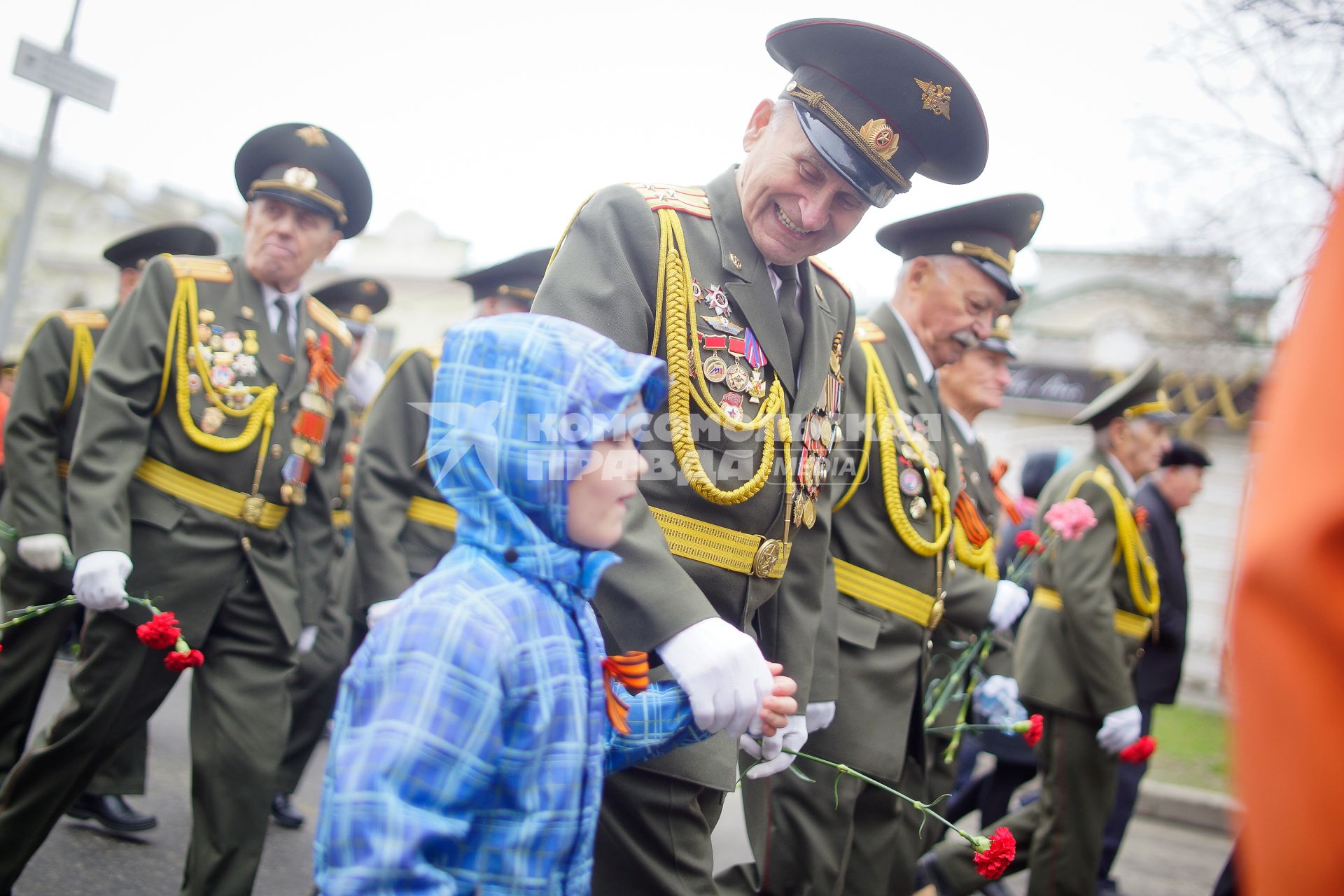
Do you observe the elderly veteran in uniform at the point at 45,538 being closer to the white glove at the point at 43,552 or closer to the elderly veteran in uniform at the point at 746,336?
the white glove at the point at 43,552

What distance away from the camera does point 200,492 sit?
3402 mm

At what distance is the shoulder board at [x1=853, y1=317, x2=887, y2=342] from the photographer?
3.57 meters

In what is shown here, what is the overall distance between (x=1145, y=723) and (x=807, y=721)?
3979 mm

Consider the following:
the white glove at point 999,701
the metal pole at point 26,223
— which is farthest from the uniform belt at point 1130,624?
the metal pole at point 26,223

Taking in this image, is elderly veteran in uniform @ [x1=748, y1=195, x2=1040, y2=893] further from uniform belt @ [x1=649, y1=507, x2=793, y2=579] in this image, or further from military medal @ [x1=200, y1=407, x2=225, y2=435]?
military medal @ [x1=200, y1=407, x2=225, y2=435]

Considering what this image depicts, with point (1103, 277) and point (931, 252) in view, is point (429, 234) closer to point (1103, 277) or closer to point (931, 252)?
point (1103, 277)

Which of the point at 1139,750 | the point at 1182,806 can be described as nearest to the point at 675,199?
the point at 1139,750

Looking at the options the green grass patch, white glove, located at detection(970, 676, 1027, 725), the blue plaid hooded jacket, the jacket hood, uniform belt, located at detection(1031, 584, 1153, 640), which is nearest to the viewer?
the blue plaid hooded jacket

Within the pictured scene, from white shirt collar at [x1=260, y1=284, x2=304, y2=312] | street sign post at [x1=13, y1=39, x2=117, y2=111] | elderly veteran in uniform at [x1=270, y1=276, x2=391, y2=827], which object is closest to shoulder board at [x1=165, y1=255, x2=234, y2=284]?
white shirt collar at [x1=260, y1=284, x2=304, y2=312]

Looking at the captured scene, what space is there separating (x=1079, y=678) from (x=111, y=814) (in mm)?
4151

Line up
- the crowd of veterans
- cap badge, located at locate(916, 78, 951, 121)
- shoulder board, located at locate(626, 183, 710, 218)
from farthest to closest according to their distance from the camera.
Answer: cap badge, located at locate(916, 78, 951, 121) < shoulder board, located at locate(626, 183, 710, 218) < the crowd of veterans

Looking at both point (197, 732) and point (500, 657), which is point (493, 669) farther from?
point (197, 732)

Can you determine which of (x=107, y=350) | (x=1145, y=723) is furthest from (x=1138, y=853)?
(x=107, y=350)

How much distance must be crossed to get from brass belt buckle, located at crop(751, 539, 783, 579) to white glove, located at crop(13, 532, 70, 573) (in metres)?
2.52
